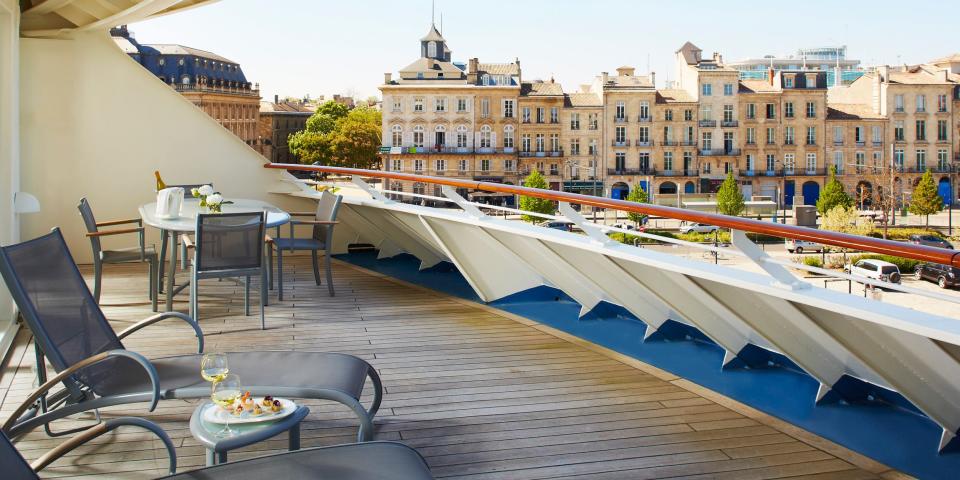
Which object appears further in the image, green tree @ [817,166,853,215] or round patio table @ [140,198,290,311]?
green tree @ [817,166,853,215]

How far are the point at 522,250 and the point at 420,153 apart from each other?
57721 millimetres

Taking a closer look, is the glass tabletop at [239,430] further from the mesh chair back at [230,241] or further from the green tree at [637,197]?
the green tree at [637,197]

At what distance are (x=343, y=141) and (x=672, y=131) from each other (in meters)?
24.4

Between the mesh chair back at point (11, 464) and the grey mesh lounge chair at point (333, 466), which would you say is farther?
the grey mesh lounge chair at point (333, 466)

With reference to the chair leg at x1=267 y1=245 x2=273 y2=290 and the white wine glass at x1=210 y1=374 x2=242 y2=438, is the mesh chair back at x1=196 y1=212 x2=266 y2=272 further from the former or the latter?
the white wine glass at x1=210 y1=374 x2=242 y2=438

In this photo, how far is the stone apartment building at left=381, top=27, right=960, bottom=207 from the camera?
2468 inches

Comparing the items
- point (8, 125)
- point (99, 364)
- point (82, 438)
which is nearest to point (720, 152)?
point (8, 125)

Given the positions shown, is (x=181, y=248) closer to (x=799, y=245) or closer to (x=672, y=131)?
(x=799, y=245)

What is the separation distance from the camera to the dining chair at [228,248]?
5133mm

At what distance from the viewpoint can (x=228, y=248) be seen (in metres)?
5.22

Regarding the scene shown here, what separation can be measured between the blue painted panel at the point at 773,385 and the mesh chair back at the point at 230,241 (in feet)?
4.75

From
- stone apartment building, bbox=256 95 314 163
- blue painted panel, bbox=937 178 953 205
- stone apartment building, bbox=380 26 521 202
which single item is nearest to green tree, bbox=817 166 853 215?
blue painted panel, bbox=937 178 953 205

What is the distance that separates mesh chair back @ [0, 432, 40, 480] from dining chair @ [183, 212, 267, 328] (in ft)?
10.5

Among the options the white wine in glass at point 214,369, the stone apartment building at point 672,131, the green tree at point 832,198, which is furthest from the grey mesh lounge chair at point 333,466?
the stone apartment building at point 672,131
